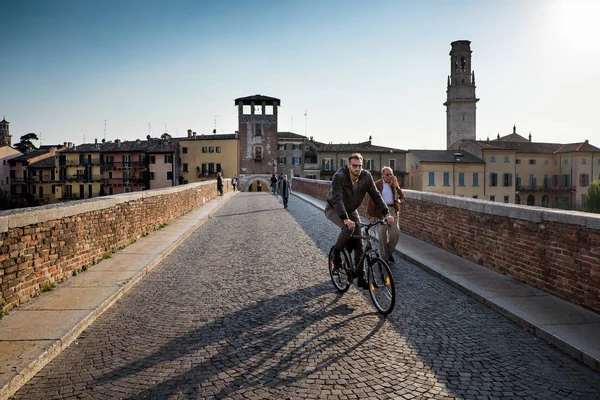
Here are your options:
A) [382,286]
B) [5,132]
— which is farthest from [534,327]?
[5,132]

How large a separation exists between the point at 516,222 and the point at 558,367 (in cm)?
286

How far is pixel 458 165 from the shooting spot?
190 ft

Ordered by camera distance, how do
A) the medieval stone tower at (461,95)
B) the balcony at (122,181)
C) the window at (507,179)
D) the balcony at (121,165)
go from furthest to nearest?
the medieval stone tower at (461,95) < the balcony at (121,165) < the balcony at (122,181) < the window at (507,179)

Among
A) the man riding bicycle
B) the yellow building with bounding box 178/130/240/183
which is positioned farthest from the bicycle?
the yellow building with bounding box 178/130/240/183

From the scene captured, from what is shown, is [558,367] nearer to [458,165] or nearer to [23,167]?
[458,165]

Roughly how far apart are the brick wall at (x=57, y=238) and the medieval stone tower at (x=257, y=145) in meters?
50.4

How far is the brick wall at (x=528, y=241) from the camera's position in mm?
4488

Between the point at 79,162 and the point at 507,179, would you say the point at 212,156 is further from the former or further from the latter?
the point at 507,179

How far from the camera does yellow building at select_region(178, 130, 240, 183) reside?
64188 millimetres

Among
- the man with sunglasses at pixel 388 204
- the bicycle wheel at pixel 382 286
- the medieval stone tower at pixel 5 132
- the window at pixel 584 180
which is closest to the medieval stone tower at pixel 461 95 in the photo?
the window at pixel 584 180

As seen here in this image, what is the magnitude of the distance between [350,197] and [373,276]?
1082 millimetres

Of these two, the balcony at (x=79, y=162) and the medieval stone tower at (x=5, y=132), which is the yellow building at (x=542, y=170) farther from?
the medieval stone tower at (x=5, y=132)

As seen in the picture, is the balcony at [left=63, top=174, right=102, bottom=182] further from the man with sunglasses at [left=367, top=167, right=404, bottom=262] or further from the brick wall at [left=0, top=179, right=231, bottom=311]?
the man with sunglasses at [left=367, top=167, right=404, bottom=262]

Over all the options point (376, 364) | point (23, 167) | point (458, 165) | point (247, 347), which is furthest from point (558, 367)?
point (23, 167)
